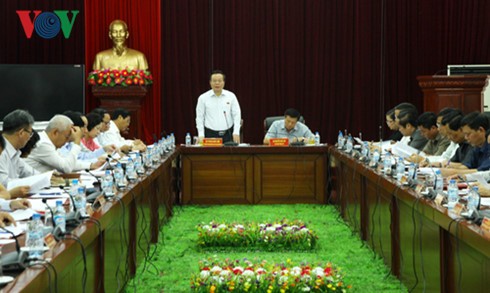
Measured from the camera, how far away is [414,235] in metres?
4.27

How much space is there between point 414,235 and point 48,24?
8.17 metres

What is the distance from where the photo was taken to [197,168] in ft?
26.5

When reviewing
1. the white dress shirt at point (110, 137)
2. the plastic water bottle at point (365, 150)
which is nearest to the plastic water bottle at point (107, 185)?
the plastic water bottle at point (365, 150)

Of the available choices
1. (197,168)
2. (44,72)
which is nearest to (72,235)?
(197,168)

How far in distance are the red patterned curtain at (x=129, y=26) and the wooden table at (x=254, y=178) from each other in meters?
3.29

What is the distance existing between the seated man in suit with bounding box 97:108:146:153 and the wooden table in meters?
0.54

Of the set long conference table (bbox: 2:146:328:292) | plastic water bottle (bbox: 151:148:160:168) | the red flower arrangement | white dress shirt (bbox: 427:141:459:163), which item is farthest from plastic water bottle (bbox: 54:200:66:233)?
the red flower arrangement

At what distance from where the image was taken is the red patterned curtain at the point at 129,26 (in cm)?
1112

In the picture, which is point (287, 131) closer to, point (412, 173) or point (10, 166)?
point (412, 173)

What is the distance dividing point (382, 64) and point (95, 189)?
7.88 meters

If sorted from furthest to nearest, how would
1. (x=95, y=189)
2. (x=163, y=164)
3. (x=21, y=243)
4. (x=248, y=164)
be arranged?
(x=248, y=164) < (x=163, y=164) < (x=95, y=189) < (x=21, y=243)

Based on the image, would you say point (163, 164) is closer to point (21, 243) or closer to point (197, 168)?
point (197, 168)

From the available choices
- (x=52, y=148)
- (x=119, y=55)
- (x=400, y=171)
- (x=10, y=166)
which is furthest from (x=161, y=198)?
(x=119, y=55)

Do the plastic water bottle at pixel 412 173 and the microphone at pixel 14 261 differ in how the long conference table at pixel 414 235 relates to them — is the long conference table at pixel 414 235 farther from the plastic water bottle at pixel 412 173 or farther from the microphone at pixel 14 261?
the microphone at pixel 14 261
